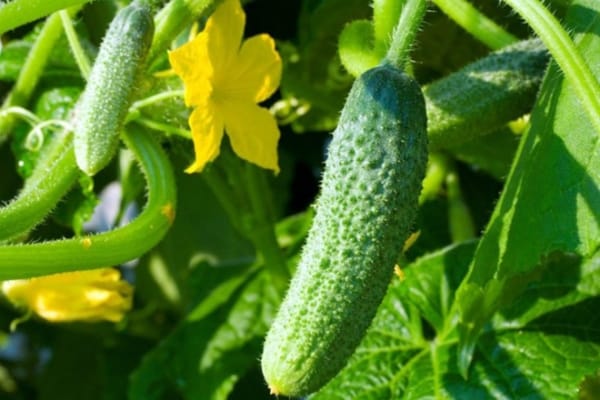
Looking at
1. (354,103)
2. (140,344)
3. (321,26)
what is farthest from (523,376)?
(140,344)

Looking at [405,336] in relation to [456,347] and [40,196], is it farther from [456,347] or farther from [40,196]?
[40,196]

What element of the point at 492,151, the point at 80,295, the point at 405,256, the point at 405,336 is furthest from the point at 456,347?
the point at 80,295

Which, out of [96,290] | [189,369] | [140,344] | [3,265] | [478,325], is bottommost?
[140,344]

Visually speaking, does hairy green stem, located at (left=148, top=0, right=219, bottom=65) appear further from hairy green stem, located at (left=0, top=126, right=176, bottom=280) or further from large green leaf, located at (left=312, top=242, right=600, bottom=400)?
large green leaf, located at (left=312, top=242, right=600, bottom=400)

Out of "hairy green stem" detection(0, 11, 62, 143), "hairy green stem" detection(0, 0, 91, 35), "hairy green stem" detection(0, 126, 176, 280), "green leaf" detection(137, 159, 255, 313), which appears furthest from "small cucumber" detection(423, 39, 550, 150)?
"green leaf" detection(137, 159, 255, 313)

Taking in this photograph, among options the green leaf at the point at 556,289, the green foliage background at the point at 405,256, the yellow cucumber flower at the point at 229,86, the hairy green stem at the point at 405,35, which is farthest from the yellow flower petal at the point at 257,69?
the green leaf at the point at 556,289

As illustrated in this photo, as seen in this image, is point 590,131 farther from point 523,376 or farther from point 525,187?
point 523,376

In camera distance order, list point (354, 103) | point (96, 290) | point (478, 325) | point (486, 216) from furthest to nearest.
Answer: point (486, 216) → point (96, 290) → point (478, 325) → point (354, 103)
